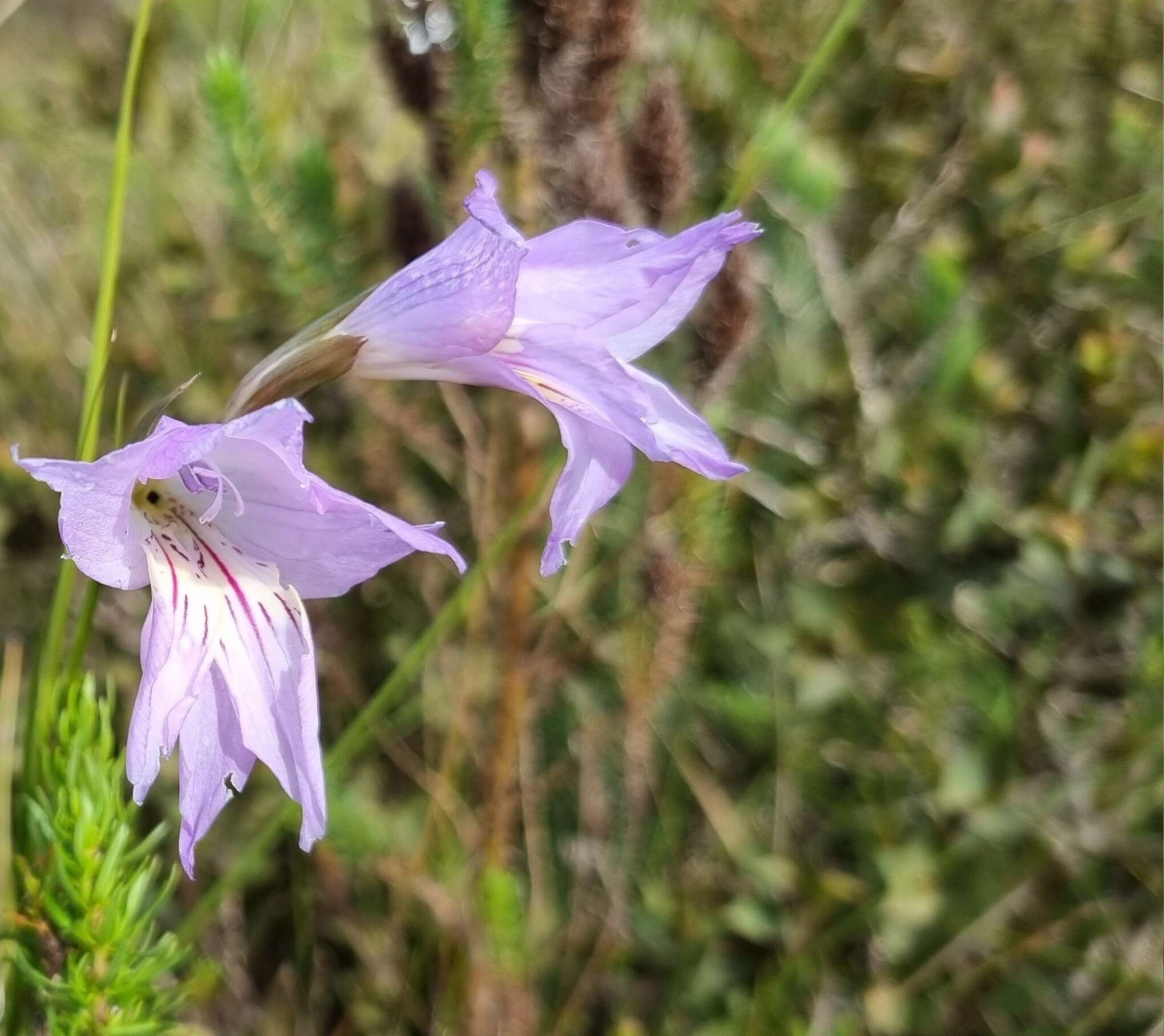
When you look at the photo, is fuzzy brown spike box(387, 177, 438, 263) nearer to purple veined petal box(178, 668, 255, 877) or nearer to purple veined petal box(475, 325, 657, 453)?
purple veined petal box(475, 325, 657, 453)

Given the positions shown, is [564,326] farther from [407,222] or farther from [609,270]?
[407,222]

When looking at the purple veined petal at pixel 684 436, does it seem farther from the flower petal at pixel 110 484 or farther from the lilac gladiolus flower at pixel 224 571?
the flower petal at pixel 110 484

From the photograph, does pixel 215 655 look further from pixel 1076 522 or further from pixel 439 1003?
pixel 1076 522

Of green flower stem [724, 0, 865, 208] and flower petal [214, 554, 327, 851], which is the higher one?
green flower stem [724, 0, 865, 208]

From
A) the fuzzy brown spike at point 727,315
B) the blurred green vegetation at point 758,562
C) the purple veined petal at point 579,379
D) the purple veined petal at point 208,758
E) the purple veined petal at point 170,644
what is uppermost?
the purple veined petal at point 579,379

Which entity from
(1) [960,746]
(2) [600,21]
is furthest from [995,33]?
(1) [960,746]

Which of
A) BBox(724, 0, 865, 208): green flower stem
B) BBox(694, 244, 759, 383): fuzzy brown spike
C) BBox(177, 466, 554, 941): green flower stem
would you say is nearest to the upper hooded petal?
BBox(177, 466, 554, 941): green flower stem

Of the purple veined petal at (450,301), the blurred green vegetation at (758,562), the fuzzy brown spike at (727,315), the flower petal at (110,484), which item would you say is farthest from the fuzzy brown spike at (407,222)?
the flower petal at (110,484)
